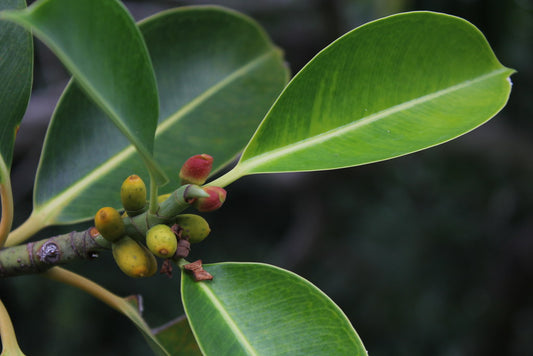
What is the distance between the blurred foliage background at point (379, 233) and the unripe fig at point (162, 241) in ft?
4.45

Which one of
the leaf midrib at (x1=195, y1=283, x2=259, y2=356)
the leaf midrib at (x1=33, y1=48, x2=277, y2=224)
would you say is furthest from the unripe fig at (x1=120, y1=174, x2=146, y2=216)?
the leaf midrib at (x1=33, y1=48, x2=277, y2=224)

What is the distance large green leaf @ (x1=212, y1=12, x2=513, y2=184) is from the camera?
2.16ft

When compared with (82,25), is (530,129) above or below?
Answer: below

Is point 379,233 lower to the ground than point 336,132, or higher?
lower

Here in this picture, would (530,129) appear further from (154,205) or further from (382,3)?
(154,205)

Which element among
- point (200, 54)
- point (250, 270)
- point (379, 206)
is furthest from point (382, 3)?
point (379, 206)

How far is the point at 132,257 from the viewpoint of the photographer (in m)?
0.61

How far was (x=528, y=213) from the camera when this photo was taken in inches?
109

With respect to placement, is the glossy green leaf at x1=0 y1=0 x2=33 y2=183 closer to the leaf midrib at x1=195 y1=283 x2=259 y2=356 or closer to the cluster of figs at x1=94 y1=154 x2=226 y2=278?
the cluster of figs at x1=94 y1=154 x2=226 y2=278

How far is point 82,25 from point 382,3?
1.45 meters

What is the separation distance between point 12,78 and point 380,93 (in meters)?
0.45

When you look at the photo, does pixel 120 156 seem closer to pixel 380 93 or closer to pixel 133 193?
pixel 133 193

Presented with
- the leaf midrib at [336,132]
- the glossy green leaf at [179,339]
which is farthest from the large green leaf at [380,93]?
the glossy green leaf at [179,339]

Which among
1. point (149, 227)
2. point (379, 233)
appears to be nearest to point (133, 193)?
point (149, 227)
